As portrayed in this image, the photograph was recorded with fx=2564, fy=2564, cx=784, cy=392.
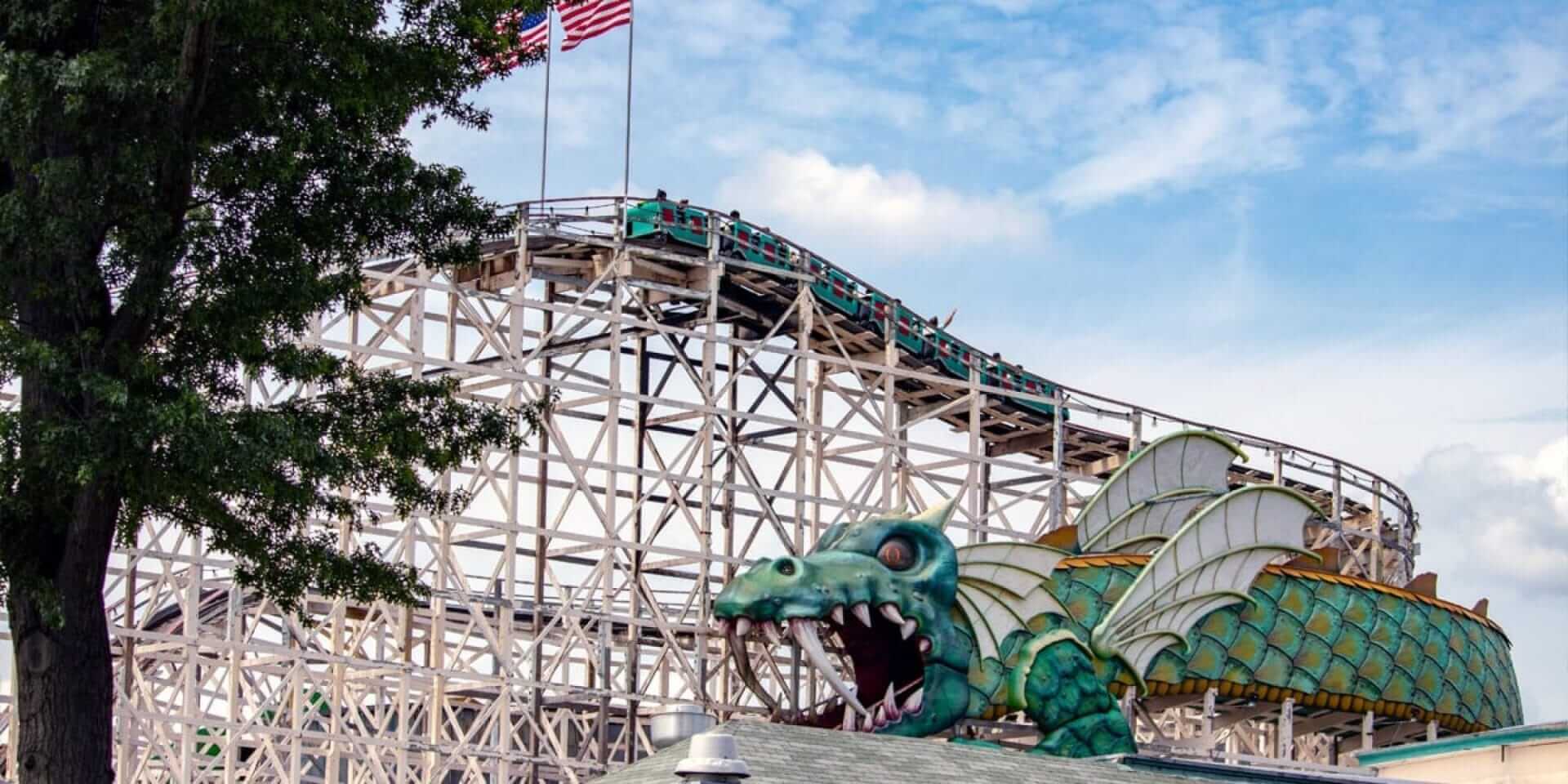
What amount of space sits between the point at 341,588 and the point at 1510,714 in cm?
2499

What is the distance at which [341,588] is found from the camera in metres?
20.8

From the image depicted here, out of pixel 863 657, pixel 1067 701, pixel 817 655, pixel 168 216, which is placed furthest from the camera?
pixel 863 657

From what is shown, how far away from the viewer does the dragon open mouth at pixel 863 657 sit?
31797 millimetres

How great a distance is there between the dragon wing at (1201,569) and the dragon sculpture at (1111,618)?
2 cm

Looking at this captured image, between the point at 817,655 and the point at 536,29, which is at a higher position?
the point at 536,29

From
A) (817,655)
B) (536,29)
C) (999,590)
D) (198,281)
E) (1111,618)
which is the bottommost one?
(817,655)

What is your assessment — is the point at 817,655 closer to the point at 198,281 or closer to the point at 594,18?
the point at 594,18

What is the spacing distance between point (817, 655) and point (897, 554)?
2.00 meters

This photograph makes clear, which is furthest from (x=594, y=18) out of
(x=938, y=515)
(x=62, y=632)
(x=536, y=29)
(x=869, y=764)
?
(x=62, y=632)

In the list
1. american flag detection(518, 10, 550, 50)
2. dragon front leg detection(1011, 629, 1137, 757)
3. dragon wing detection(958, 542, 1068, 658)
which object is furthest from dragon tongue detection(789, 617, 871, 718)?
american flag detection(518, 10, 550, 50)

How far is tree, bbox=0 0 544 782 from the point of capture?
60.4 feet

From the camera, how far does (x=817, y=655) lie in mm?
31359

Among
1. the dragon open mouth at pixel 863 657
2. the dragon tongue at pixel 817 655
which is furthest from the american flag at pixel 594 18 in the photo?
A: the dragon tongue at pixel 817 655

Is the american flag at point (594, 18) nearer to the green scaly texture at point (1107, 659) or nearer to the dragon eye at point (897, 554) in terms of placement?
the green scaly texture at point (1107, 659)
